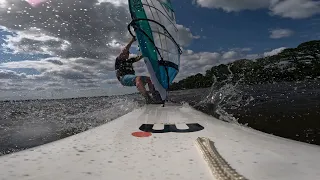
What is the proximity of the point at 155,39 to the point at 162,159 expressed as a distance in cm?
676

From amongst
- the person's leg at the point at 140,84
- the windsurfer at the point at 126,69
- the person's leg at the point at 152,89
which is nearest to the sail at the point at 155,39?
the person's leg at the point at 152,89

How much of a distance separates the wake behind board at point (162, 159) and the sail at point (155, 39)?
5.57 metres

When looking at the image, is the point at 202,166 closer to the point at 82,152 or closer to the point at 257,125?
the point at 82,152

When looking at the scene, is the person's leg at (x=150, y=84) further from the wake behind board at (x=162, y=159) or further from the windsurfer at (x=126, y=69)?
the wake behind board at (x=162, y=159)

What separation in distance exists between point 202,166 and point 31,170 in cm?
122

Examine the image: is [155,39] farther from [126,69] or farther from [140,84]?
[126,69]

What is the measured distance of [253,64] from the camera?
284 ft

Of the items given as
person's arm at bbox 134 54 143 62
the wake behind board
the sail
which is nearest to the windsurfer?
person's arm at bbox 134 54 143 62

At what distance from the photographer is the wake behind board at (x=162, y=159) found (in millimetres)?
1610

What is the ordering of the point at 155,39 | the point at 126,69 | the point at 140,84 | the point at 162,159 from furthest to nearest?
1. the point at 126,69
2. the point at 140,84
3. the point at 155,39
4. the point at 162,159

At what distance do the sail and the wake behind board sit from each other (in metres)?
5.57

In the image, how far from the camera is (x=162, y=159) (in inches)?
79.0

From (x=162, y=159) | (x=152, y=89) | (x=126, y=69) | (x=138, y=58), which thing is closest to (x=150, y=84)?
(x=152, y=89)

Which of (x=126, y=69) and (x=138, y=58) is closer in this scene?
(x=138, y=58)
